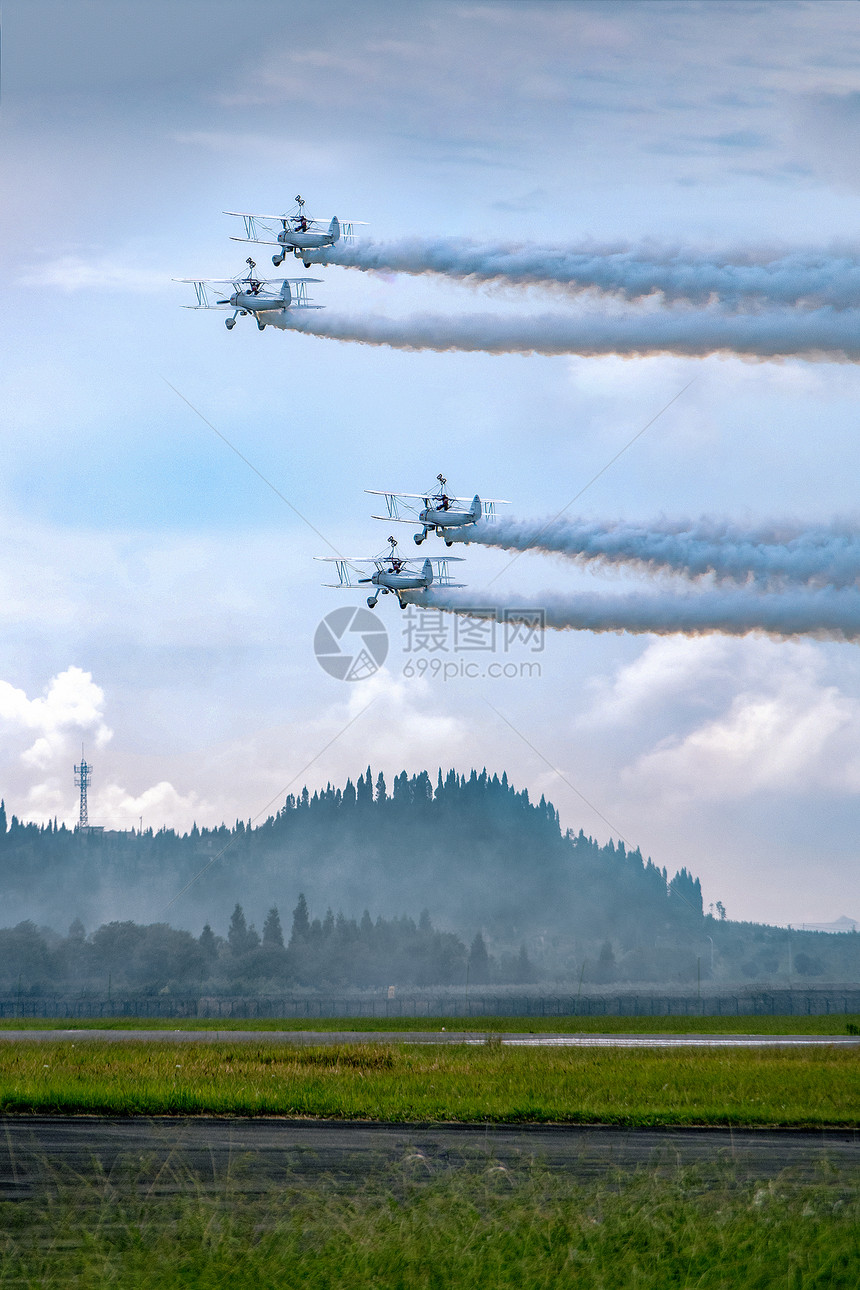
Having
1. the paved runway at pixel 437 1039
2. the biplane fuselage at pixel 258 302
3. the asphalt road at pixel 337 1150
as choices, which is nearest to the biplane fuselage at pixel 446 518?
the biplane fuselage at pixel 258 302

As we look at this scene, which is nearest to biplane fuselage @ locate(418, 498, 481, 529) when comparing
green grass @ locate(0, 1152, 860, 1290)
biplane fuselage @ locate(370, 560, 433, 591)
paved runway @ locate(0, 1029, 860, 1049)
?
biplane fuselage @ locate(370, 560, 433, 591)

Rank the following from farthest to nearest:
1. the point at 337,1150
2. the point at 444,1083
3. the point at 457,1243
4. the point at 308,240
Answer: the point at 308,240 < the point at 444,1083 < the point at 337,1150 < the point at 457,1243

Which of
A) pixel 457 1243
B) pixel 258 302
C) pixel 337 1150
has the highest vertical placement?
pixel 258 302

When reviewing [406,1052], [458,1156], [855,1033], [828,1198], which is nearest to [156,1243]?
[828,1198]

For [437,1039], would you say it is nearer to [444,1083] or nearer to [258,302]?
[444,1083]

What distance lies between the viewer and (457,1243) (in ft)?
47.5

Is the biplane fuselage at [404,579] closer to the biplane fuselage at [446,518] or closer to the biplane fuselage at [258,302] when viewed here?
the biplane fuselage at [446,518]

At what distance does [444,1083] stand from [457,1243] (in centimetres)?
2714

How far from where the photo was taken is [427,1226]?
14859 mm

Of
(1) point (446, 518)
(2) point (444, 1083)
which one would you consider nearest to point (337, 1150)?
(2) point (444, 1083)

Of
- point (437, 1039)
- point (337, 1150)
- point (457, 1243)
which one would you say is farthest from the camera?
point (437, 1039)

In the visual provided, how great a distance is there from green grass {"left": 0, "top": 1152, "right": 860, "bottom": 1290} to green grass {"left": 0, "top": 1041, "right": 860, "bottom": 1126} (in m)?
15.8

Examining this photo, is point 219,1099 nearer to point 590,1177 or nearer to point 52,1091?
point 52,1091

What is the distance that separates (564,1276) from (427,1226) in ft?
6.09
